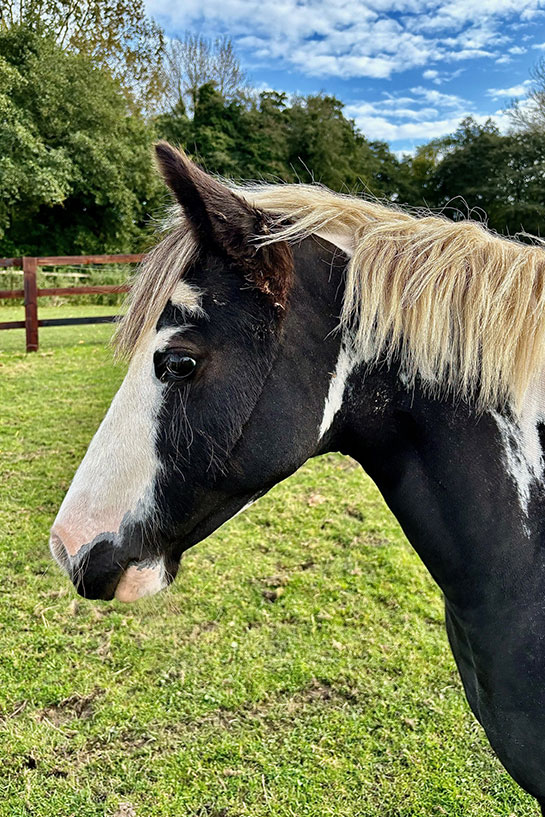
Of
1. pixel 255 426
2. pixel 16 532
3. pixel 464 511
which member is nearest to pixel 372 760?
pixel 464 511

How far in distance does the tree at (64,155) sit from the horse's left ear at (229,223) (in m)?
20.9

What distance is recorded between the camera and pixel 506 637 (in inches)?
48.3

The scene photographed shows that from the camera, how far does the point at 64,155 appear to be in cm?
2252

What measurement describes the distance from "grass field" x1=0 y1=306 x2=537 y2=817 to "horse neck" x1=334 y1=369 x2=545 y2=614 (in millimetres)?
798

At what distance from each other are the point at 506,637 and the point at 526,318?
0.74m

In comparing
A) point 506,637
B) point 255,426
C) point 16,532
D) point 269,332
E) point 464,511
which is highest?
point 269,332

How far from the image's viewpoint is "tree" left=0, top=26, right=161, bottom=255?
2141 centimetres

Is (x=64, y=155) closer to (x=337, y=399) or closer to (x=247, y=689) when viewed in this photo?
(x=247, y=689)

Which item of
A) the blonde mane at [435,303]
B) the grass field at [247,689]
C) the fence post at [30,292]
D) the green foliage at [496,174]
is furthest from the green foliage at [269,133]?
the blonde mane at [435,303]

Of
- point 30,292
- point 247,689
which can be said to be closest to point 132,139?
point 30,292

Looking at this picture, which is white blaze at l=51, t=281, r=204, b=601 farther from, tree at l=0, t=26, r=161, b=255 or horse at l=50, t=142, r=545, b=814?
tree at l=0, t=26, r=161, b=255

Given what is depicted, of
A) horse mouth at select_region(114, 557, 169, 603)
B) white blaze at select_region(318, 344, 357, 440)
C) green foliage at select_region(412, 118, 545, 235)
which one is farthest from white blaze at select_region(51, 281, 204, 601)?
green foliage at select_region(412, 118, 545, 235)

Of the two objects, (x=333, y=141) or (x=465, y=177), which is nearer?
(x=333, y=141)

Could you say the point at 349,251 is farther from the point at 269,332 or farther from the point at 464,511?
Answer: the point at 464,511
